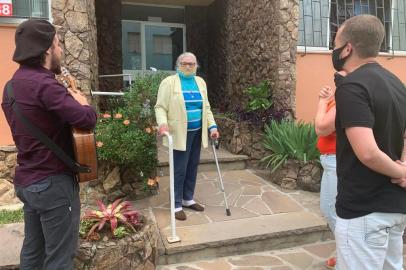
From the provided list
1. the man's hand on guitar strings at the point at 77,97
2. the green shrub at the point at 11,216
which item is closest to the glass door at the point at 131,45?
the green shrub at the point at 11,216

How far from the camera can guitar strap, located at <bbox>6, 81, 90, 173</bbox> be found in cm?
204

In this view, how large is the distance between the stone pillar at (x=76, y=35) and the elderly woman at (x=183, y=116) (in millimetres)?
1257

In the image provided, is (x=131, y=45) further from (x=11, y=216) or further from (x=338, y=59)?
(x=338, y=59)

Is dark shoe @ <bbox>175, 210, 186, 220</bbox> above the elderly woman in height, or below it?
below

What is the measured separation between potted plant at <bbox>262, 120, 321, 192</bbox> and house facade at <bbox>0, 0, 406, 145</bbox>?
2.50ft

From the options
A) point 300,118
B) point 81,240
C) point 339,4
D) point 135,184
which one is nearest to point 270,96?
point 300,118

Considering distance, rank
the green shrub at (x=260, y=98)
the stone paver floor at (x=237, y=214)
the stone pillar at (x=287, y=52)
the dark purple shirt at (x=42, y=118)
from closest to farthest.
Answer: the dark purple shirt at (x=42, y=118) → the stone paver floor at (x=237, y=214) → the stone pillar at (x=287, y=52) → the green shrub at (x=260, y=98)

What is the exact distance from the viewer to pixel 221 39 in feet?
26.8

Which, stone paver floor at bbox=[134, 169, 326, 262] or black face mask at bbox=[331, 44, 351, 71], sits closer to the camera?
black face mask at bbox=[331, 44, 351, 71]

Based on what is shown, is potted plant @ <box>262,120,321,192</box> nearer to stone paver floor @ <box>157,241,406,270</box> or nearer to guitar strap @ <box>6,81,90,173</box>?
stone paver floor @ <box>157,241,406,270</box>

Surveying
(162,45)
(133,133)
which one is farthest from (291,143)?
(162,45)

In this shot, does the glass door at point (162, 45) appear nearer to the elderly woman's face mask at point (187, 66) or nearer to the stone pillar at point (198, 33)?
the stone pillar at point (198, 33)

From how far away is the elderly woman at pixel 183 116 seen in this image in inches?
153

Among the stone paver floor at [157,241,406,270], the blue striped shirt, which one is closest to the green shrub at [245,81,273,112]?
the blue striped shirt
